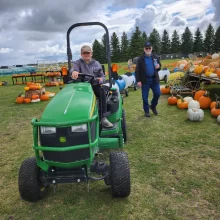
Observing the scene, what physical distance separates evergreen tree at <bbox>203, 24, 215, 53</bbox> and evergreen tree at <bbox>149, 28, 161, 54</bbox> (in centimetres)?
1286

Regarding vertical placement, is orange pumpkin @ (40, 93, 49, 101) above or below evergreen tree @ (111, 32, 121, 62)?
below

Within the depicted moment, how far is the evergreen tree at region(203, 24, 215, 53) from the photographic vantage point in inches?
2678

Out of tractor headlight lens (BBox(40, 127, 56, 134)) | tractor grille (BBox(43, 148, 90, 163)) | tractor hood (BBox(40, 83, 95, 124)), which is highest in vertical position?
tractor hood (BBox(40, 83, 95, 124))

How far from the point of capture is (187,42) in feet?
235

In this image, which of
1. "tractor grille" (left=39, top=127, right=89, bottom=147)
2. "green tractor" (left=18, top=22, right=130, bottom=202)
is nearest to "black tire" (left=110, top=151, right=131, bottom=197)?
"green tractor" (left=18, top=22, right=130, bottom=202)

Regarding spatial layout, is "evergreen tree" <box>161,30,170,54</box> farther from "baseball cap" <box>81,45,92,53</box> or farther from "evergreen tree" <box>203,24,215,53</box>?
"baseball cap" <box>81,45,92,53</box>

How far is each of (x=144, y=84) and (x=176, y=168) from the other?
3.31m

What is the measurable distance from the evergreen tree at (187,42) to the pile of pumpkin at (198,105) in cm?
6801

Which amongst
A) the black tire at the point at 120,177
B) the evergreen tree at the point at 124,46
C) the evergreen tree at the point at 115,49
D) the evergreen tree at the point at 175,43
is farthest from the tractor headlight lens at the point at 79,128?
the evergreen tree at the point at 175,43

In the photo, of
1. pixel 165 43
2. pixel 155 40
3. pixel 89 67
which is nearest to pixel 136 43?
pixel 155 40

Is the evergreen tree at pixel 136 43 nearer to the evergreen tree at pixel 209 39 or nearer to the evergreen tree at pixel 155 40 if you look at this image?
the evergreen tree at pixel 155 40

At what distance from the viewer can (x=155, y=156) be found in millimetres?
4387

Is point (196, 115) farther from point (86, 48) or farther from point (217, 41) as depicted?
point (217, 41)

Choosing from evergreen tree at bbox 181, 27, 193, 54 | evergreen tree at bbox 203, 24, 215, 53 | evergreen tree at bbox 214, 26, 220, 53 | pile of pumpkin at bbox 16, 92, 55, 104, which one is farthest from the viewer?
evergreen tree at bbox 181, 27, 193, 54
